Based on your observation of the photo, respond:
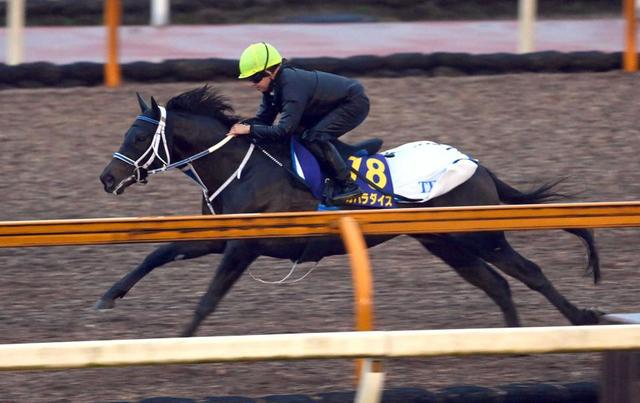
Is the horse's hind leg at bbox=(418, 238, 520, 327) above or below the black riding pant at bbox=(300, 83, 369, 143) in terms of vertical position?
below

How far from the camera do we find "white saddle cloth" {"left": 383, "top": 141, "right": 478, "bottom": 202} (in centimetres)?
650

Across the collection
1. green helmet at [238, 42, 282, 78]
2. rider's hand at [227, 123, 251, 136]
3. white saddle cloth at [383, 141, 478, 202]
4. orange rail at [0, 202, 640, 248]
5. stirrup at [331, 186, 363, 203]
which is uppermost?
green helmet at [238, 42, 282, 78]

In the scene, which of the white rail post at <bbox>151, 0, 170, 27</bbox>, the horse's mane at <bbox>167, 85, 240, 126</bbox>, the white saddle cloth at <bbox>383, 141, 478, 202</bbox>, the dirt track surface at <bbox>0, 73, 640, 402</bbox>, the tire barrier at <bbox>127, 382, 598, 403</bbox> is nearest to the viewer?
the tire barrier at <bbox>127, 382, 598, 403</bbox>

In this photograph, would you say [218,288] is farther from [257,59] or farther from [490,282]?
[490,282]

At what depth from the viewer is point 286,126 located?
6367 millimetres

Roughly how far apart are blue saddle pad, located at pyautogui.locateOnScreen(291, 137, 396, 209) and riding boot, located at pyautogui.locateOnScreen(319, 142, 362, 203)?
31mm

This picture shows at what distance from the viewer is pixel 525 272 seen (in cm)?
642

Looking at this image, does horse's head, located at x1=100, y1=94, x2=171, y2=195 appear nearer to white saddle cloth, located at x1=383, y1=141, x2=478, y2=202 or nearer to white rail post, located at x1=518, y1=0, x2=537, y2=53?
white saddle cloth, located at x1=383, y1=141, x2=478, y2=202

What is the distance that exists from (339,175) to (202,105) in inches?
33.3

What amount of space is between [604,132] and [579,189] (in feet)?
3.44

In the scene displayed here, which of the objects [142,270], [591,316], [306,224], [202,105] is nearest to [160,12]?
[202,105]

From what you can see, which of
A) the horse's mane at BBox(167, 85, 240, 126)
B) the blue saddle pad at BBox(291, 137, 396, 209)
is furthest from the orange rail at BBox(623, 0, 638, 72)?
the horse's mane at BBox(167, 85, 240, 126)

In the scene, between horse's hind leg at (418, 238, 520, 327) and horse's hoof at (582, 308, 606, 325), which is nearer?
horse's hoof at (582, 308, 606, 325)

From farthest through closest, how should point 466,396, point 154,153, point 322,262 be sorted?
point 322,262 → point 154,153 → point 466,396
